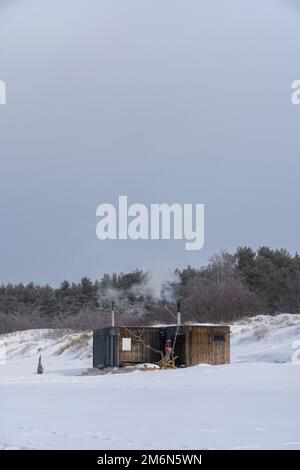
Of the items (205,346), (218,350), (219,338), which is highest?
(219,338)

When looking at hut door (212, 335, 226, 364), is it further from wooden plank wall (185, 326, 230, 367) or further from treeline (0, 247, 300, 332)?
treeline (0, 247, 300, 332)

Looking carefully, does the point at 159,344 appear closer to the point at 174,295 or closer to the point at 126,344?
the point at 126,344

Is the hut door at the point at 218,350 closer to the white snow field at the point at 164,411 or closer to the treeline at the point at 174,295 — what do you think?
the white snow field at the point at 164,411

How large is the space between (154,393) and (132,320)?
26.0m

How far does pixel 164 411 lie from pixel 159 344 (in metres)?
12.6

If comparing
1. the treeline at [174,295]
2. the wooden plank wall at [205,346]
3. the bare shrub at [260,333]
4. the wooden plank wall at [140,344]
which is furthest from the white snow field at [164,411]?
the treeline at [174,295]

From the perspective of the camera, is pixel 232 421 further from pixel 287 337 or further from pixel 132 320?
pixel 132 320

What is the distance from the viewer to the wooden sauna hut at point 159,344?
19.8m

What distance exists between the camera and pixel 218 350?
2009cm

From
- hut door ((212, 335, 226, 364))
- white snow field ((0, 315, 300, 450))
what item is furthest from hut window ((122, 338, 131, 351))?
white snow field ((0, 315, 300, 450))

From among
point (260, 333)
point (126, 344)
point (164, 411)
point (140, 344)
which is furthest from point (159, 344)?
point (164, 411)

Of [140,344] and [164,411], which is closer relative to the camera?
[164,411]
